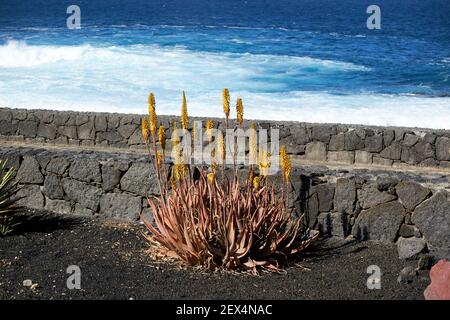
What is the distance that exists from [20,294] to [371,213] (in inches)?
138

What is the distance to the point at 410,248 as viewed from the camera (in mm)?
7309

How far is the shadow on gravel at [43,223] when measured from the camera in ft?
26.4

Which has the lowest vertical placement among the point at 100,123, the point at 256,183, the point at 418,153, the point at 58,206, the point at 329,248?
the point at 329,248

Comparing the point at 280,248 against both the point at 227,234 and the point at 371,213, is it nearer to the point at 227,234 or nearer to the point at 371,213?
the point at 227,234

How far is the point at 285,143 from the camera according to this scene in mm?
12641

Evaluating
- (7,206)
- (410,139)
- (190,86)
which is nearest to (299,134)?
(410,139)

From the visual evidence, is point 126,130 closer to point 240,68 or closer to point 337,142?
point 337,142

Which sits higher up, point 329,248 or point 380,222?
point 380,222

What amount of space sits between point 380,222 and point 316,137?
15.8 feet

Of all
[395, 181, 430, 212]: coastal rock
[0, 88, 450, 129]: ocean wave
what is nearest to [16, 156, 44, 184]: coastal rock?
[395, 181, 430, 212]: coastal rock

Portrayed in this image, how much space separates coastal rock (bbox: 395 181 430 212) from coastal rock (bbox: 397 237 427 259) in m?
0.40

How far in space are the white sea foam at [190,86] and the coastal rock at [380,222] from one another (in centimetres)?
1232

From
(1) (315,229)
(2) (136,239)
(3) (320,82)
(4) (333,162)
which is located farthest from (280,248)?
(3) (320,82)

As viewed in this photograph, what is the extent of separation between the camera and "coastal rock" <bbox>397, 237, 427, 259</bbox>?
7.25 metres
